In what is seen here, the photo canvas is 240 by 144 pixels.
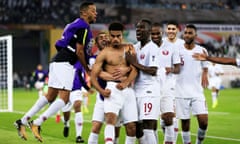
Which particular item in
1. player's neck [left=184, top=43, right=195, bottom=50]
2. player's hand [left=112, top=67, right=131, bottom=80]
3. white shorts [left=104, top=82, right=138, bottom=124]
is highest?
player's neck [left=184, top=43, right=195, bottom=50]

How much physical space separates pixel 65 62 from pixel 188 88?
2.39m

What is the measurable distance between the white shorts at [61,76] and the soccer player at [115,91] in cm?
195

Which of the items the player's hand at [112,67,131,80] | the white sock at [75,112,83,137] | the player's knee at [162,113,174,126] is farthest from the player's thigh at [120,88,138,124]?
the white sock at [75,112,83,137]

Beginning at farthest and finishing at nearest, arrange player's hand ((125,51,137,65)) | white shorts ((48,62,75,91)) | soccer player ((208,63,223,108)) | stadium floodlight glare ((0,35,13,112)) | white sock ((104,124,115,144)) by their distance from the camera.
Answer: soccer player ((208,63,223,108)) < stadium floodlight glare ((0,35,13,112)) < white shorts ((48,62,75,91)) < player's hand ((125,51,137,65)) < white sock ((104,124,115,144))

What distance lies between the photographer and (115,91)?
9.38 m

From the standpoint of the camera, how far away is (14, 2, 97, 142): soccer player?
10.9m

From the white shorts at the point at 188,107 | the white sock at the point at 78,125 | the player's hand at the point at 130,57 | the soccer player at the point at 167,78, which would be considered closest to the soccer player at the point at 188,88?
the white shorts at the point at 188,107

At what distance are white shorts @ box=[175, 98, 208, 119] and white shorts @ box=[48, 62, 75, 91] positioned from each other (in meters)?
2.13

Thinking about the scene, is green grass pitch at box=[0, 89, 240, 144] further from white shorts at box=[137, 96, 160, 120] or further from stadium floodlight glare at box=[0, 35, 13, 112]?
white shorts at box=[137, 96, 160, 120]

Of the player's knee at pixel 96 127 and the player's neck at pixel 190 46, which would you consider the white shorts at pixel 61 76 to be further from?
the player's neck at pixel 190 46

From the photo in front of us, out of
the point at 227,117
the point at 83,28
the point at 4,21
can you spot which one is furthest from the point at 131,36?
the point at 83,28

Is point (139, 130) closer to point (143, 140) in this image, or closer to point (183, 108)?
point (143, 140)

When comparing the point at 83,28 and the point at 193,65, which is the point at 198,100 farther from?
the point at 83,28

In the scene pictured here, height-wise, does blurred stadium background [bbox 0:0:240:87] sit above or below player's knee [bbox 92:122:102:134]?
above
